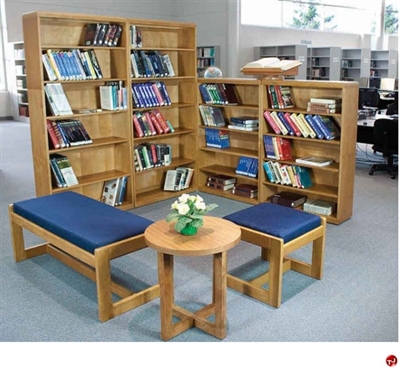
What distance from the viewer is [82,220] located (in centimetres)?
321

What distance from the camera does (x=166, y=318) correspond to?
2.67 metres

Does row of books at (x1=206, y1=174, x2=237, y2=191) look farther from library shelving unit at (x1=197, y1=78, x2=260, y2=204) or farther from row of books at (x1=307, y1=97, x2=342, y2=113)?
row of books at (x1=307, y1=97, x2=342, y2=113)

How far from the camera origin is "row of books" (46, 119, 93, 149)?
14.4ft

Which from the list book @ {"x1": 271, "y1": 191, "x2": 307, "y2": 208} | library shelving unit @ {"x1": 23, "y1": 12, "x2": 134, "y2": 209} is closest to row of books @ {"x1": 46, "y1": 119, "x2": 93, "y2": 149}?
library shelving unit @ {"x1": 23, "y1": 12, "x2": 134, "y2": 209}

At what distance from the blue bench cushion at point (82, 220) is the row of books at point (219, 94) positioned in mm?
2259

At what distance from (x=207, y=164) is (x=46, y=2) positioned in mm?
7765

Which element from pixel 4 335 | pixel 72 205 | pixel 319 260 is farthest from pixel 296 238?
pixel 4 335

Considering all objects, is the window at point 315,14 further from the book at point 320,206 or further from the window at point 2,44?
the book at point 320,206

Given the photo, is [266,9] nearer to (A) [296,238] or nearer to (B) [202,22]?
(B) [202,22]

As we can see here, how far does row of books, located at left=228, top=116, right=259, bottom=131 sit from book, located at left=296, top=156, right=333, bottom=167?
0.66 metres

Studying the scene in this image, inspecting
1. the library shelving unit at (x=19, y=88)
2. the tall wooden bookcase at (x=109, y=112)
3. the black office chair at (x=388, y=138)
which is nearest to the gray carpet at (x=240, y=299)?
the tall wooden bookcase at (x=109, y=112)

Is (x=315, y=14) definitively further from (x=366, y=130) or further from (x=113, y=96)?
(x=113, y=96)

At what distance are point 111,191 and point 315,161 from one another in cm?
Result: 211

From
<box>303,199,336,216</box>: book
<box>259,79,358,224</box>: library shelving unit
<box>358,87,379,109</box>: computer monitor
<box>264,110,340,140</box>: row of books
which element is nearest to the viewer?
<box>259,79,358,224</box>: library shelving unit
